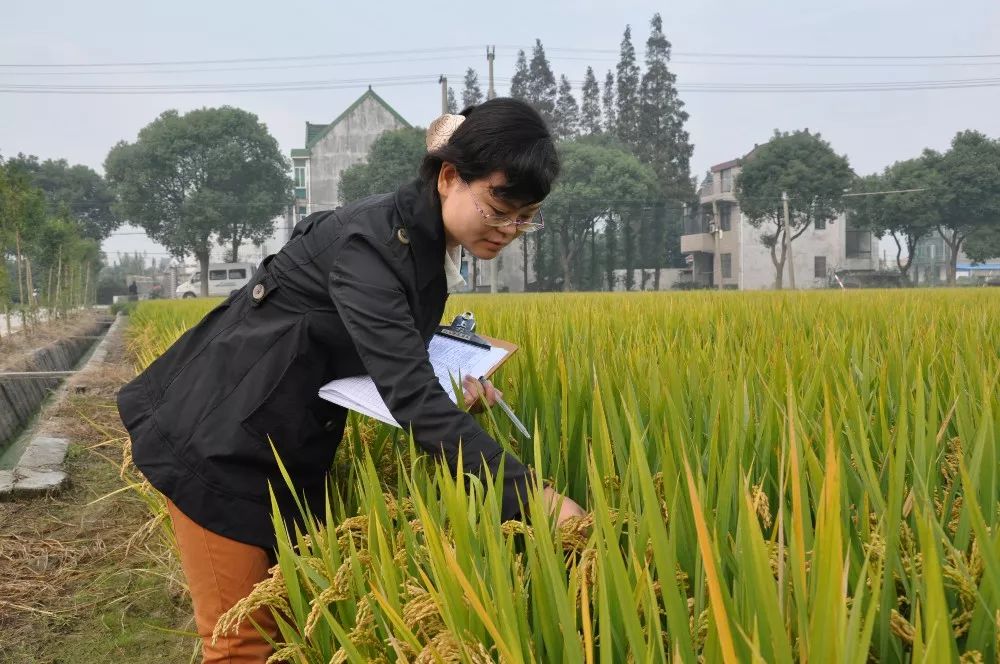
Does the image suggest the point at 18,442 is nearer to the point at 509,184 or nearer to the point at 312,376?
the point at 312,376

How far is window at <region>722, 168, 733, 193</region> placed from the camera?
41306 mm

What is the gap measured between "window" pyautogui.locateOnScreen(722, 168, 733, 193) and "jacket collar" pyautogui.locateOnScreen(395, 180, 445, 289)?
41.6 metres

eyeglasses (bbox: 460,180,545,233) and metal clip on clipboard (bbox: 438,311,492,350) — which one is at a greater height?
eyeglasses (bbox: 460,180,545,233)

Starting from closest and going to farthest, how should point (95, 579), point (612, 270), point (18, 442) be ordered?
point (95, 579)
point (18, 442)
point (612, 270)

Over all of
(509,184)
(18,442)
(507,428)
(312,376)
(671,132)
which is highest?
(671,132)

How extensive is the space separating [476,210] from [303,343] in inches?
13.9

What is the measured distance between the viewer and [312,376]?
4.68 feet

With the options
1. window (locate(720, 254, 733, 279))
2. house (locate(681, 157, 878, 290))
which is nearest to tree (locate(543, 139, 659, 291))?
house (locate(681, 157, 878, 290))

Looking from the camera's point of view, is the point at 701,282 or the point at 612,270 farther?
the point at 701,282

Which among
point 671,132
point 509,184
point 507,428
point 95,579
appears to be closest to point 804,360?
point 507,428

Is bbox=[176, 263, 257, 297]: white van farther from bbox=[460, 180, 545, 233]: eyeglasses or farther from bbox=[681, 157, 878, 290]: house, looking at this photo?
bbox=[460, 180, 545, 233]: eyeglasses

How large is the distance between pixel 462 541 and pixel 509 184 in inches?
23.0

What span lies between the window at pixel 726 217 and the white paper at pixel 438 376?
134 feet

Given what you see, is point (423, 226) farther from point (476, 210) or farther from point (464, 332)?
point (464, 332)
